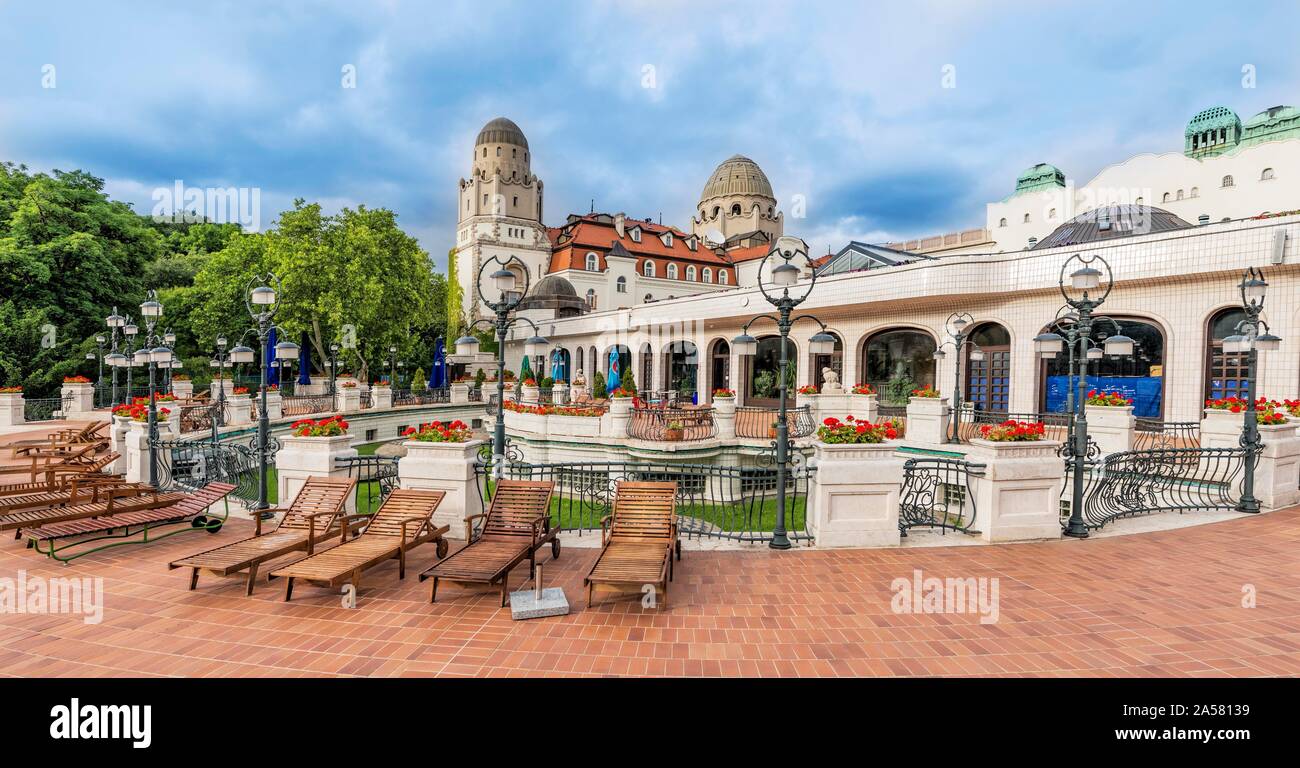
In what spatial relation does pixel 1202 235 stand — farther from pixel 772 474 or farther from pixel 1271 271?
pixel 772 474

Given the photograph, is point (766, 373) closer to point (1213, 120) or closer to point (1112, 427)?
point (1112, 427)

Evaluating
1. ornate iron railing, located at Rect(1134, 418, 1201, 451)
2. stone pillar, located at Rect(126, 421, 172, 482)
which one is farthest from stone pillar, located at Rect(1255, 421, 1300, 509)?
stone pillar, located at Rect(126, 421, 172, 482)

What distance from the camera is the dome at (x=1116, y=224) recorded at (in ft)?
67.6

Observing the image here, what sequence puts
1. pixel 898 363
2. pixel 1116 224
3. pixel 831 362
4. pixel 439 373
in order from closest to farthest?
pixel 1116 224, pixel 898 363, pixel 831 362, pixel 439 373

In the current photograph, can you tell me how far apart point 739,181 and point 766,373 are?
4091 centimetres

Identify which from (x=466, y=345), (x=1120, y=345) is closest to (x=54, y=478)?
(x=466, y=345)

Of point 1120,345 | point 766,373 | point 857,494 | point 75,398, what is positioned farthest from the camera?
point 766,373

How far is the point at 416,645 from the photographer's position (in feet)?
15.9

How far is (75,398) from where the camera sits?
958 inches

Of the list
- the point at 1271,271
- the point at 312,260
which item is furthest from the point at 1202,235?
the point at 312,260

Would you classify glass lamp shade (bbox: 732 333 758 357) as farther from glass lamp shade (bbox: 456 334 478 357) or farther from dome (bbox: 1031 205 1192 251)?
dome (bbox: 1031 205 1192 251)

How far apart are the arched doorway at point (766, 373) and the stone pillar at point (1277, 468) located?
1867cm

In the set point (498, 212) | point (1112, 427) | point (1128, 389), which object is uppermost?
point (498, 212)

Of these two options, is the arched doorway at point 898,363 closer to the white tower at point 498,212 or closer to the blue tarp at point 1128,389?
the blue tarp at point 1128,389
